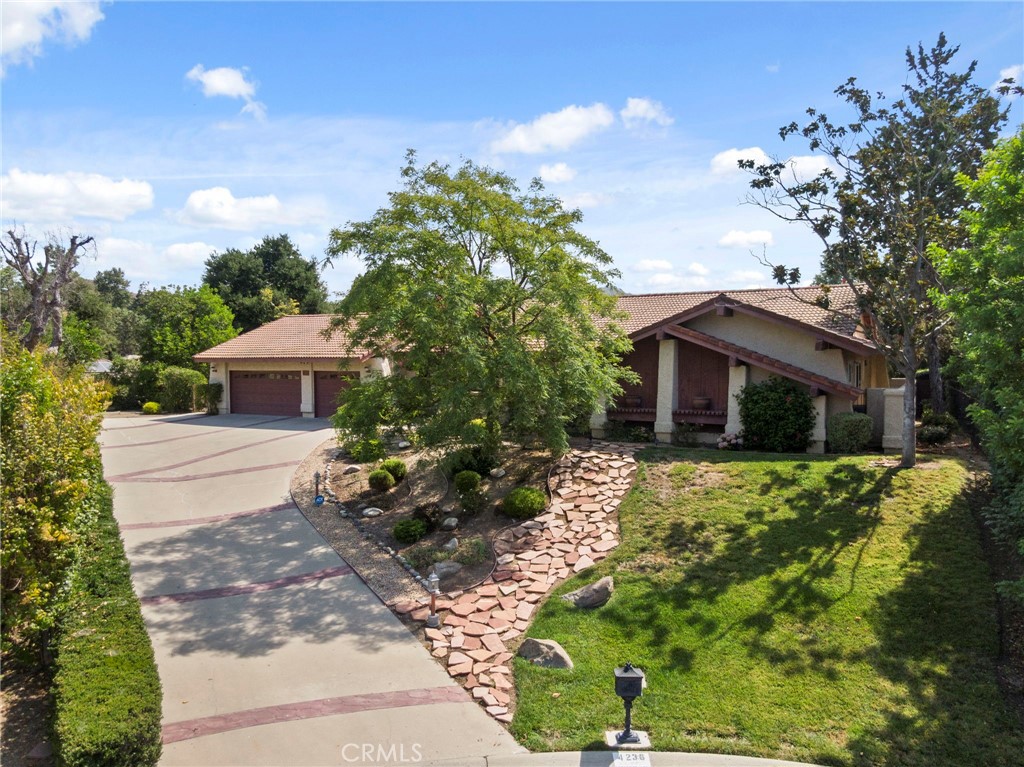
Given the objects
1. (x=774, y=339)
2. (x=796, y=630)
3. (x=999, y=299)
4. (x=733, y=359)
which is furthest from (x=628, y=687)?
(x=774, y=339)

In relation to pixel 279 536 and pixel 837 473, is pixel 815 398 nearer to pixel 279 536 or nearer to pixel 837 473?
pixel 837 473

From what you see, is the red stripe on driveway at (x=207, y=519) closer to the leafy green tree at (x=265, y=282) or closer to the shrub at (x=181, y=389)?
the shrub at (x=181, y=389)

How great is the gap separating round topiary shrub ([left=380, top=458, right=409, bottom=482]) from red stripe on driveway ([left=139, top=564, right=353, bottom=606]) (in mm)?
4568

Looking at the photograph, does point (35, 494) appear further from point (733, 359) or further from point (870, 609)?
point (733, 359)

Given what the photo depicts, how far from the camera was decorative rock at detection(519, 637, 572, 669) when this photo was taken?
7.97 m

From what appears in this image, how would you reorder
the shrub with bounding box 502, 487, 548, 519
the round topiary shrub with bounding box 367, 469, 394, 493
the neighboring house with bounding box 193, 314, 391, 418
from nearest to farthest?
the shrub with bounding box 502, 487, 548, 519 → the round topiary shrub with bounding box 367, 469, 394, 493 → the neighboring house with bounding box 193, 314, 391, 418

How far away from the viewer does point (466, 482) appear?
13672 mm

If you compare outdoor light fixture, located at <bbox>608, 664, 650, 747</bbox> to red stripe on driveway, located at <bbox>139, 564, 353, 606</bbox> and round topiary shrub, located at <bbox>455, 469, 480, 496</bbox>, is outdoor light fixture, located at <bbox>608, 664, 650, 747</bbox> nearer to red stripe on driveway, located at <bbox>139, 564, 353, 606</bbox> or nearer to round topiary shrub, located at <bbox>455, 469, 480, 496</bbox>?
red stripe on driveway, located at <bbox>139, 564, 353, 606</bbox>

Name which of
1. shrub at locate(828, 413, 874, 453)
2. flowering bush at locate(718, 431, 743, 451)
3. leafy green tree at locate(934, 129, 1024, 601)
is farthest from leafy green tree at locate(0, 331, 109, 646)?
shrub at locate(828, 413, 874, 453)

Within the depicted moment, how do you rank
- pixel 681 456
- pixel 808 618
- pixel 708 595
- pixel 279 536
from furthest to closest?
pixel 681 456
pixel 279 536
pixel 708 595
pixel 808 618

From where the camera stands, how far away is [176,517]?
45.2 ft

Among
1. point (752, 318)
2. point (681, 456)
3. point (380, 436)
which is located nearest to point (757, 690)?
point (681, 456)

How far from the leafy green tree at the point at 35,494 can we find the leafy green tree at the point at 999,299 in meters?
10.6

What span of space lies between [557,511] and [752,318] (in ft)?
27.6
